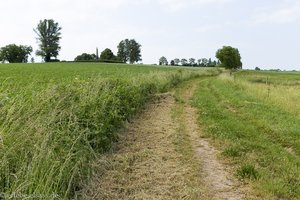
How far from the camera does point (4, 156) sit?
12.7 ft

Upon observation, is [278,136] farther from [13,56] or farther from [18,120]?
[13,56]

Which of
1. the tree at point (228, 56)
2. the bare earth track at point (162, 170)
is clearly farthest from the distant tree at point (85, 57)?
the bare earth track at point (162, 170)

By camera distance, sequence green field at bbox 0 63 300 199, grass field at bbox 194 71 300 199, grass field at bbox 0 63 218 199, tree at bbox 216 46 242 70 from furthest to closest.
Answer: tree at bbox 216 46 242 70
grass field at bbox 194 71 300 199
green field at bbox 0 63 300 199
grass field at bbox 0 63 218 199

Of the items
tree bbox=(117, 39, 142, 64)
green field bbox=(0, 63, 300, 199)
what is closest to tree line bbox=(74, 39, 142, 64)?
tree bbox=(117, 39, 142, 64)

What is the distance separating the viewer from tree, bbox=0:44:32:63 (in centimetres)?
9512

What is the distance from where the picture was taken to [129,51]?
112 meters

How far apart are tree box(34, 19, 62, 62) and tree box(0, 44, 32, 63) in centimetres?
575

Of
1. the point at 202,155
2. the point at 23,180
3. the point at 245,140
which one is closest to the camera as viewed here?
the point at 23,180

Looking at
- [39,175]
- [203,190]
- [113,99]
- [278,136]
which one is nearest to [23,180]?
[39,175]

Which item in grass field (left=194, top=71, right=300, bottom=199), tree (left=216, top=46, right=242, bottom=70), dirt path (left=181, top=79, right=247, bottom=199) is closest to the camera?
dirt path (left=181, top=79, right=247, bottom=199)

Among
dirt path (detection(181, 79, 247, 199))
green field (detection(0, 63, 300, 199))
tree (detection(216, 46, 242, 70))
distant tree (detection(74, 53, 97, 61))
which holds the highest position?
distant tree (detection(74, 53, 97, 61))

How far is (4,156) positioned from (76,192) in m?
1.18

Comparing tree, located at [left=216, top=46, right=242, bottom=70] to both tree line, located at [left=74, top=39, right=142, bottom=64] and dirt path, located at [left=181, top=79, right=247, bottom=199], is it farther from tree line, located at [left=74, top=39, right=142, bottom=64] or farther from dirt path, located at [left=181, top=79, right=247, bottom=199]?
dirt path, located at [left=181, top=79, right=247, bottom=199]

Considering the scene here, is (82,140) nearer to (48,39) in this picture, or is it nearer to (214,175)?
(214,175)
